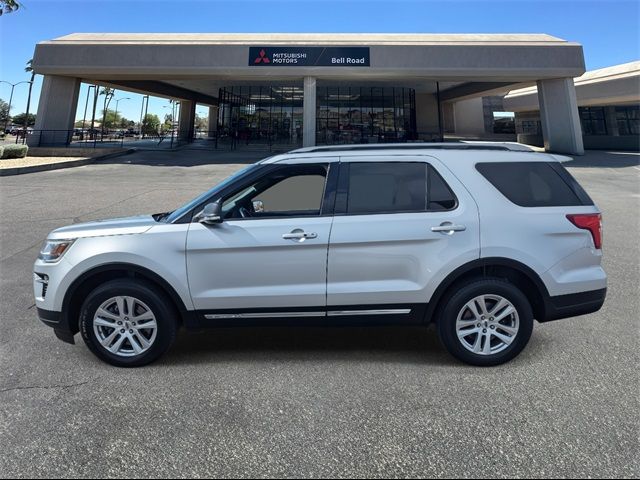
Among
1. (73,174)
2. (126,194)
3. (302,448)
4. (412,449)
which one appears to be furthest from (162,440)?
(73,174)

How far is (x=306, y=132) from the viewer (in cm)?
2638

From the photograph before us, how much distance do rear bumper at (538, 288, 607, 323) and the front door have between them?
1892 mm

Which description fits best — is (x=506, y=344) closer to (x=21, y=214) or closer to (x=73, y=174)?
(x=21, y=214)

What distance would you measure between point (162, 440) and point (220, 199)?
1.85 m

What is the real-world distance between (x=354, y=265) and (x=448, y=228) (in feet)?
2.68

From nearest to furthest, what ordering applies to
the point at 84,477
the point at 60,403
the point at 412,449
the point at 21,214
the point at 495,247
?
the point at 84,477, the point at 412,449, the point at 60,403, the point at 495,247, the point at 21,214

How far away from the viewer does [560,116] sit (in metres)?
26.2

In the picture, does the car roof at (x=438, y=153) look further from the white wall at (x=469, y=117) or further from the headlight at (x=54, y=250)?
the white wall at (x=469, y=117)

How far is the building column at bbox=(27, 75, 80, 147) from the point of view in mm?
26047

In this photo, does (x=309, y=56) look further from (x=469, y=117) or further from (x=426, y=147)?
(x=469, y=117)

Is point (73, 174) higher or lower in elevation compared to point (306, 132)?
lower

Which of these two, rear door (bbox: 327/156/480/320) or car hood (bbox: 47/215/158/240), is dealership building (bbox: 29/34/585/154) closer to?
car hood (bbox: 47/215/158/240)

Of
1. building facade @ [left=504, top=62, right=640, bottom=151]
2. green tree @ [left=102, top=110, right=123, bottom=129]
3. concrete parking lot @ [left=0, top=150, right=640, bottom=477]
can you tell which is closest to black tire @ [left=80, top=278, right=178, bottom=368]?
concrete parking lot @ [left=0, top=150, right=640, bottom=477]

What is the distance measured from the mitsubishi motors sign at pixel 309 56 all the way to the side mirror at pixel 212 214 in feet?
79.3
